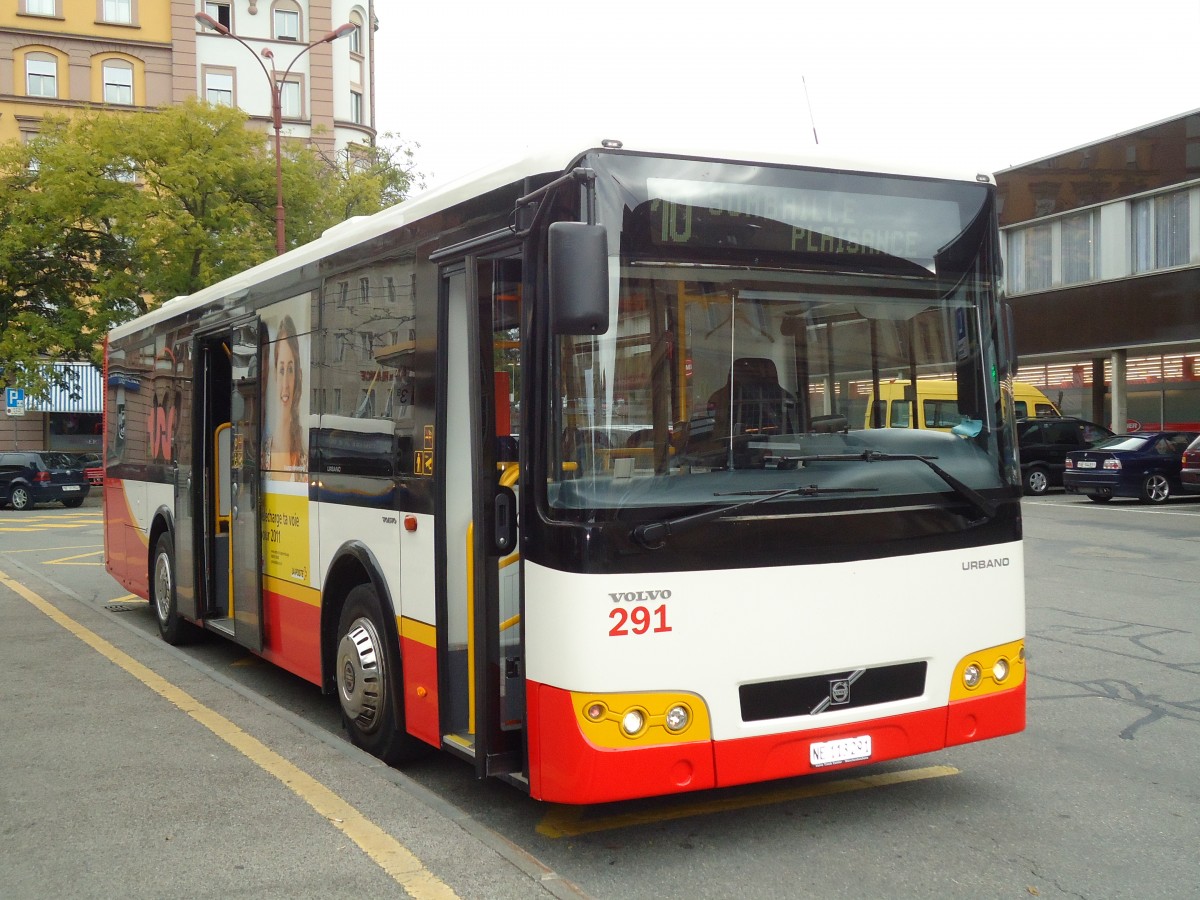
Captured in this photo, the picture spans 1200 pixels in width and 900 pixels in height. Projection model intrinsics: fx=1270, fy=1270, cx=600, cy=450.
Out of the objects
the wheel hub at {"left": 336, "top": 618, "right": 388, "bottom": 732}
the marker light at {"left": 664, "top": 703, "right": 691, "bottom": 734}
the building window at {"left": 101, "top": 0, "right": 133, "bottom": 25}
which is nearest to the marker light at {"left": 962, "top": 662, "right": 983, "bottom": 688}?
the marker light at {"left": 664, "top": 703, "right": 691, "bottom": 734}

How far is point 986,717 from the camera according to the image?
17.3 ft

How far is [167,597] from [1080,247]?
28211mm

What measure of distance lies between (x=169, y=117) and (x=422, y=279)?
97.6ft

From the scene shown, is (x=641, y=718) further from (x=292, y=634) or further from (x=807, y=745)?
(x=292, y=634)

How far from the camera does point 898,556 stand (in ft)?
16.6

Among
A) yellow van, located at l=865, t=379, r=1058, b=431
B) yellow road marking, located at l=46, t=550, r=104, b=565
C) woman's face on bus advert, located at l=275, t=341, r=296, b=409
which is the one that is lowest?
yellow road marking, located at l=46, t=550, r=104, b=565

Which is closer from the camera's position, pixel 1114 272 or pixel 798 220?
pixel 798 220

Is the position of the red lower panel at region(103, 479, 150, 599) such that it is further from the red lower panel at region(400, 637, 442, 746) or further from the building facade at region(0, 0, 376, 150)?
the building facade at region(0, 0, 376, 150)

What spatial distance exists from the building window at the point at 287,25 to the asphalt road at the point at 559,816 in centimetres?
4537

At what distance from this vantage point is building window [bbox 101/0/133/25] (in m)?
47.5

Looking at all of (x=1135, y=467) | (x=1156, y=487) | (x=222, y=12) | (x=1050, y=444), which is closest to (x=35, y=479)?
(x=1050, y=444)

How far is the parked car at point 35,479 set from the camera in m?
30.9

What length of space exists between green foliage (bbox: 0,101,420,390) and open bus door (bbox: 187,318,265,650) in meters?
23.3

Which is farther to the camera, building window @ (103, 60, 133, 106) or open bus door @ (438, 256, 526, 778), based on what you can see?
building window @ (103, 60, 133, 106)
